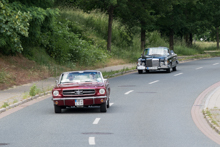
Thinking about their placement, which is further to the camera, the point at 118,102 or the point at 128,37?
the point at 128,37

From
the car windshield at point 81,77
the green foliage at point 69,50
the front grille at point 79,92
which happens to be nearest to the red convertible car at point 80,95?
the front grille at point 79,92

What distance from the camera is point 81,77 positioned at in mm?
16828

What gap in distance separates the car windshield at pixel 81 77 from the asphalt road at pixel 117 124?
3.56 ft


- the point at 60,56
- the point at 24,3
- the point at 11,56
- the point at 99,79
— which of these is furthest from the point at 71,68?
the point at 99,79

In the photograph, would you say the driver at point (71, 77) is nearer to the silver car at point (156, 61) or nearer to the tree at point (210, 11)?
the silver car at point (156, 61)

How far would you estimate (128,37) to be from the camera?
172ft

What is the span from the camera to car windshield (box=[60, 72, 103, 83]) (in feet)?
54.6

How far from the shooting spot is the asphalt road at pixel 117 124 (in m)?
10.9

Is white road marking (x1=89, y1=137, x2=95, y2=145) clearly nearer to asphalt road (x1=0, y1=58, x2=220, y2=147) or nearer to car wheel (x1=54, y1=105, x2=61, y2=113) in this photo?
asphalt road (x1=0, y1=58, x2=220, y2=147)

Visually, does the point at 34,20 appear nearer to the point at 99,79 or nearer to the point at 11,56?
the point at 11,56

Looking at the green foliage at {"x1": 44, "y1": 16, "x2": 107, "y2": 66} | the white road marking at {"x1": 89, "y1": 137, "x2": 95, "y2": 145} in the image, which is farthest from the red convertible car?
the green foliage at {"x1": 44, "y1": 16, "x2": 107, "y2": 66}

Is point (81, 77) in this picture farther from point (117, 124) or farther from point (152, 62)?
point (152, 62)

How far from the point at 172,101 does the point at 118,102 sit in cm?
215

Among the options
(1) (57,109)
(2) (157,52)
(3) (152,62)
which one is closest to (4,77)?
(1) (57,109)
